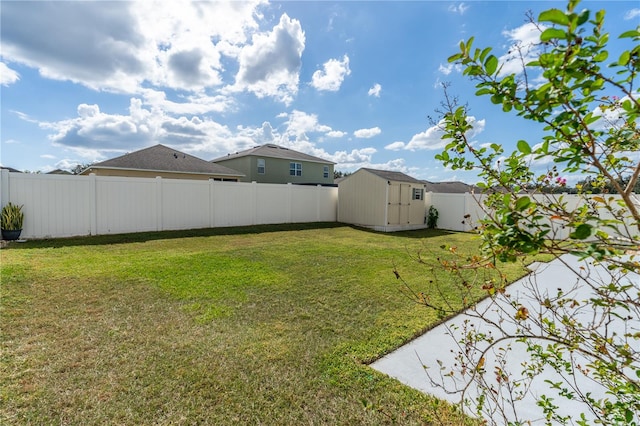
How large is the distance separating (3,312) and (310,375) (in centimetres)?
397

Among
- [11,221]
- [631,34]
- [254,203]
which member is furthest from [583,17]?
[254,203]

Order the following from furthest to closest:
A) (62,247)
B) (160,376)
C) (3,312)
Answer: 1. (62,247)
2. (3,312)
3. (160,376)

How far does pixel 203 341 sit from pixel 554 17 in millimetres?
3490

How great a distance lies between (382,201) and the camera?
1351cm

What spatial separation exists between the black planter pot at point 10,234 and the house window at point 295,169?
56.9 ft

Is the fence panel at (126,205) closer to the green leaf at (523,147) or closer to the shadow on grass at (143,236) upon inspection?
the shadow on grass at (143,236)

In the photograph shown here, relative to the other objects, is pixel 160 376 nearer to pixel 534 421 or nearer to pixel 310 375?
pixel 310 375

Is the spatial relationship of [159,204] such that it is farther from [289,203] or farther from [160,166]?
[160,166]

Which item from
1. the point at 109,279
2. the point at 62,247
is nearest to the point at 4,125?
the point at 62,247

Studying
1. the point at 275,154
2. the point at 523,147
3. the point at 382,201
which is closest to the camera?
the point at 523,147

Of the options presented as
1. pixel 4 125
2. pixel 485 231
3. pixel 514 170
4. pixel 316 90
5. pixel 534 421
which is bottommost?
pixel 534 421

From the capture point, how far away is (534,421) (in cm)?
208

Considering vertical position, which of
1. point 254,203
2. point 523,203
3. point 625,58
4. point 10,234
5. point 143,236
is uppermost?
point 625,58

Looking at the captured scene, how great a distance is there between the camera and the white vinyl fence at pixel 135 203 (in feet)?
27.0
